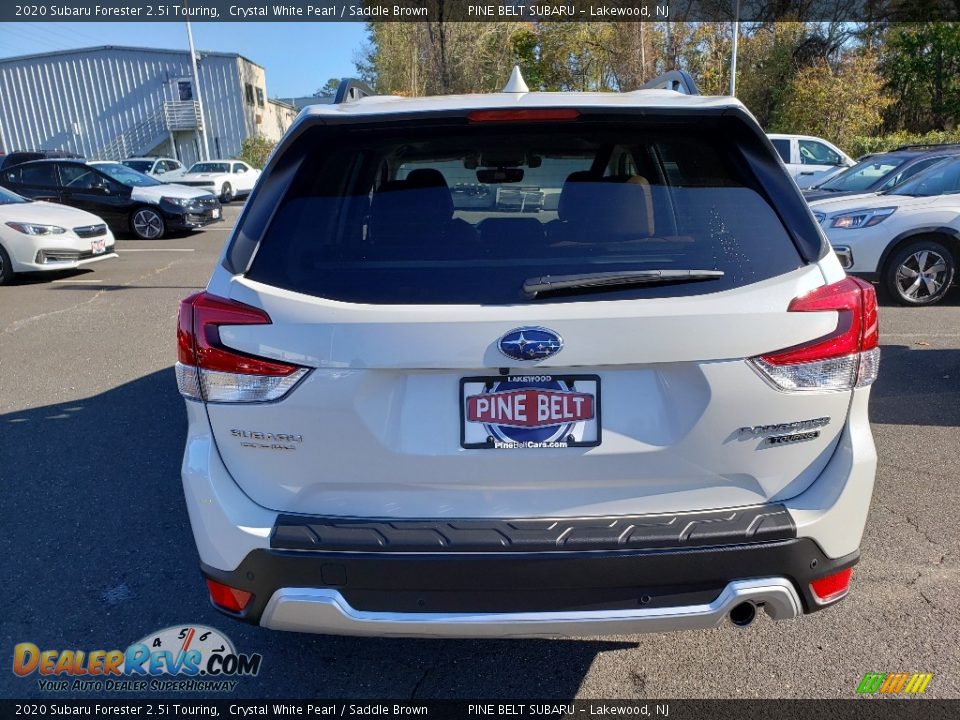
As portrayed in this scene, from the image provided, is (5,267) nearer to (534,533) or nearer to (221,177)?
(534,533)

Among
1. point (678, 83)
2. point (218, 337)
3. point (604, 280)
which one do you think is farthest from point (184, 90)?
point (604, 280)

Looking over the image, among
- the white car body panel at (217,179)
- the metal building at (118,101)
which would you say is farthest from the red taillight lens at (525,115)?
the metal building at (118,101)

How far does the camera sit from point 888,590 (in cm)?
289

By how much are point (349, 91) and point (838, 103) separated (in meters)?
27.6

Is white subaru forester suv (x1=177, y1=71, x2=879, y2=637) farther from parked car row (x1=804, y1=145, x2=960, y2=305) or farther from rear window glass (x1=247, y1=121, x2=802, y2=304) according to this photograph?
parked car row (x1=804, y1=145, x2=960, y2=305)

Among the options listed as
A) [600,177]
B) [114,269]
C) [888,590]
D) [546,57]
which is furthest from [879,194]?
[546,57]

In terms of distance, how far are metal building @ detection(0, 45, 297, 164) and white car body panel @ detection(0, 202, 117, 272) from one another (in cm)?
3015

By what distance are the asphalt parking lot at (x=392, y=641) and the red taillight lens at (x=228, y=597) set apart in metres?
0.56

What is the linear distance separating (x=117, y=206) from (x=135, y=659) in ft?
46.3

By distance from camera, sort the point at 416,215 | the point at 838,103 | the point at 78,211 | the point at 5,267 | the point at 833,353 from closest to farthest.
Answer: the point at 833,353 < the point at 416,215 < the point at 5,267 < the point at 78,211 < the point at 838,103

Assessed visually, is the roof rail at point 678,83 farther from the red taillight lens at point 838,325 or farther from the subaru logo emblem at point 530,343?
the subaru logo emblem at point 530,343

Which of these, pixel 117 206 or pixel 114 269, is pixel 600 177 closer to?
pixel 114 269

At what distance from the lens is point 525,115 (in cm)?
214

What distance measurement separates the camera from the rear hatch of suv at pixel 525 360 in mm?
1847
